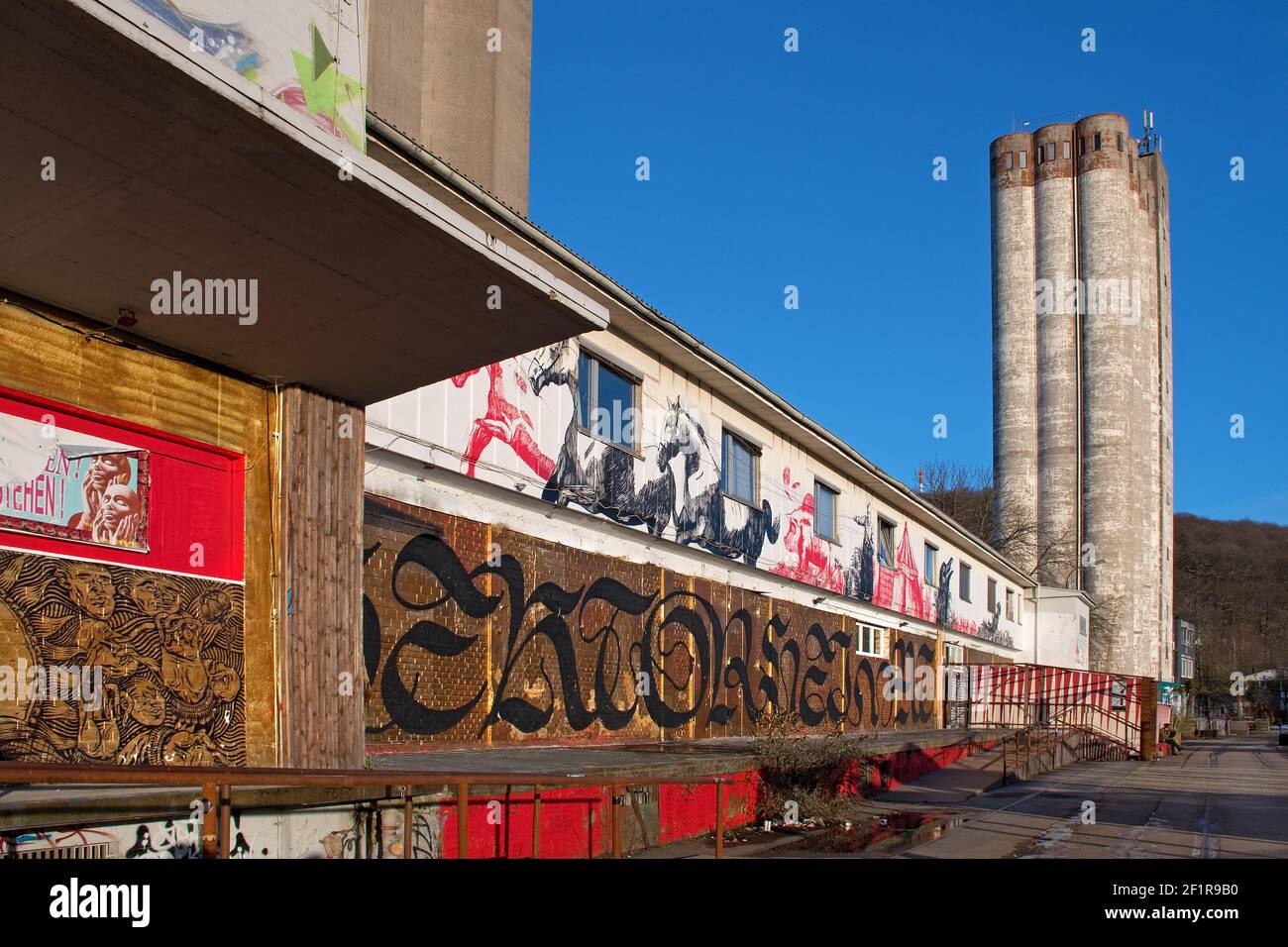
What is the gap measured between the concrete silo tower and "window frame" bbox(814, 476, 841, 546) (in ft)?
133

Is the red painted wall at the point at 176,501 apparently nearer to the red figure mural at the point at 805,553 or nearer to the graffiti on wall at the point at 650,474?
the graffiti on wall at the point at 650,474

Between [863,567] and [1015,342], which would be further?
[1015,342]

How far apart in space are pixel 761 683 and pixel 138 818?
1663 centimetres

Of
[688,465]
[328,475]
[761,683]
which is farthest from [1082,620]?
[328,475]

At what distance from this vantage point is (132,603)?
809 centimetres

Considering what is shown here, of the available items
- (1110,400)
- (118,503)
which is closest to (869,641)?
(118,503)

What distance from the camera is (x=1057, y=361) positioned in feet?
217

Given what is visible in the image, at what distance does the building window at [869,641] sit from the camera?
2852 cm

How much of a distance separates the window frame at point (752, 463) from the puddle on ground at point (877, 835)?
7.25m

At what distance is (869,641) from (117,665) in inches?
927

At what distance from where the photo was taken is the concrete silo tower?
209 ft

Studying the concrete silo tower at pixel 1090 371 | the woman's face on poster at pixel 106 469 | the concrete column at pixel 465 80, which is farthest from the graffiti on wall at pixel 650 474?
the concrete silo tower at pixel 1090 371

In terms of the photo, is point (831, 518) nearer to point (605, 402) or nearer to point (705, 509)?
point (705, 509)
